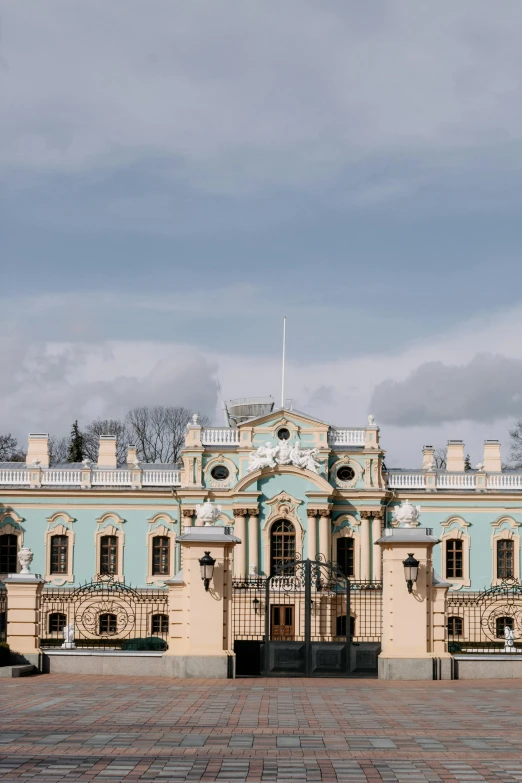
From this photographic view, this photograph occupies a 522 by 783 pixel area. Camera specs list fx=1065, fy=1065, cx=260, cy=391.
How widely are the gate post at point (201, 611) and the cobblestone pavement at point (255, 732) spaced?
106 centimetres

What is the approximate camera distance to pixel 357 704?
1425 cm

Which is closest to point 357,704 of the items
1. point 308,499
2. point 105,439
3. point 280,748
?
point 280,748

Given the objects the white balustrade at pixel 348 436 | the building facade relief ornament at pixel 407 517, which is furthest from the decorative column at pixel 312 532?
the building facade relief ornament at pixel 407 517

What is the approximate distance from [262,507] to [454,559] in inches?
314

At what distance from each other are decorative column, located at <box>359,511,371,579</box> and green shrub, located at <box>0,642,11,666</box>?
78.6 feet

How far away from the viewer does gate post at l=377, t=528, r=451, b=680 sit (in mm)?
18297

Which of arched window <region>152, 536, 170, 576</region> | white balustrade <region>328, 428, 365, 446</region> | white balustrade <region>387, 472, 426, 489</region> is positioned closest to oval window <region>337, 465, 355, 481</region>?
white balustrade <region>328, 428, 365, 446</region>

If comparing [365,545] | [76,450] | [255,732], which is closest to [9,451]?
[76,450]

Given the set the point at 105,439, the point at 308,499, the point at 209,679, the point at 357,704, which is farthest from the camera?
the point at 105,439

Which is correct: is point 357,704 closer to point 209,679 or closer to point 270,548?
point 209,679

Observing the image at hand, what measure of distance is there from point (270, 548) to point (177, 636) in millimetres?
22188

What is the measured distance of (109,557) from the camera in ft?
136

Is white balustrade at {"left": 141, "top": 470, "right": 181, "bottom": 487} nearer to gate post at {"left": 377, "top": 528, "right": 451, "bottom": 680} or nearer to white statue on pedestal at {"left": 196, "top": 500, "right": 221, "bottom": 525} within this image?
white statue on pedestal at {"left": 196, "top": 500, "right": 221, "bottom": 525}

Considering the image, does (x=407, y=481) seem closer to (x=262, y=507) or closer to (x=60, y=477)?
(x=262, y=507)
